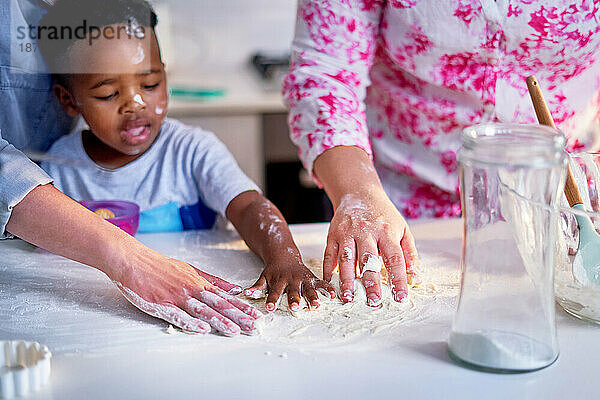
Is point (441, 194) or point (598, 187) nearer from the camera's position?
point (598, 187)

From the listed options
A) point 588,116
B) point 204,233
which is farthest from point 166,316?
point 588,116

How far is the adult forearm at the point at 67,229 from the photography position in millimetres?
722

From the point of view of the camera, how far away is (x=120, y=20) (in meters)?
0.95

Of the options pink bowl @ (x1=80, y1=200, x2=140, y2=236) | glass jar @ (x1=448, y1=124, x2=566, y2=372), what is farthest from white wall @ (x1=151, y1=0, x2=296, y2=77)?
glass jar @ (x1=448, y1=124, x2=566, y2=372)

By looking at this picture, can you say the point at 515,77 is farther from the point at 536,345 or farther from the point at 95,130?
the point at 95,130

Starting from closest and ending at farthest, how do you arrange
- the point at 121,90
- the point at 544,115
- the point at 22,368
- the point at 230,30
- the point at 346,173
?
the point at 22,368 < the point at 544,115 < the point at 346,173 < the point at 121,90 < the point at 230,30

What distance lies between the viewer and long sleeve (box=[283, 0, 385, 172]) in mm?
919

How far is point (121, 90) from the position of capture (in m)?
0.98

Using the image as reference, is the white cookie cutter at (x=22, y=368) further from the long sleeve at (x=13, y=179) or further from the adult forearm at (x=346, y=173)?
the adult forearm at (x=346, y=173)

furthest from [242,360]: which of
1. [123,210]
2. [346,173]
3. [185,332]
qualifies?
[123,210]

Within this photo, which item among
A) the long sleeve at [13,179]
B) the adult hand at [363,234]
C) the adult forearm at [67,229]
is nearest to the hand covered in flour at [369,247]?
the adult hand at [363,234]

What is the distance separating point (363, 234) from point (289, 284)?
106 millimetres

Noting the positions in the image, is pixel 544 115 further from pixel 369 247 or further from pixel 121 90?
pixel 121 90

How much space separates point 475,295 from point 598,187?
306mm
